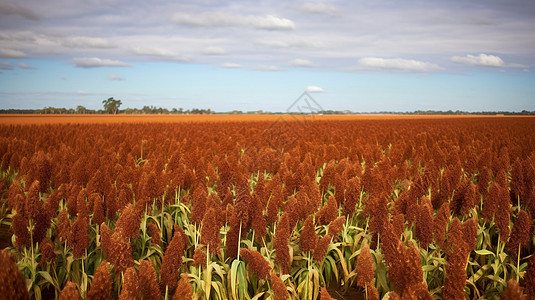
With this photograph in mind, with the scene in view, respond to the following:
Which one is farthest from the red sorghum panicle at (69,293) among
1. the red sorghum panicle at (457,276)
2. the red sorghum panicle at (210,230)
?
the red sorghum panicle at (457,276)

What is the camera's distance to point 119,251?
247 centimetres

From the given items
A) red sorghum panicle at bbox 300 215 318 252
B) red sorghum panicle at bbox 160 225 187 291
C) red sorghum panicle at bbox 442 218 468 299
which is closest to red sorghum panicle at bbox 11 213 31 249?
red sorghum panicle at bbox 160 225 187 291

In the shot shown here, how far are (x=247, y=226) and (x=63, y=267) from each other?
2.00 m

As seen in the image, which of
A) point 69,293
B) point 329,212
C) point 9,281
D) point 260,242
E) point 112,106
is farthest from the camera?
point 112,106

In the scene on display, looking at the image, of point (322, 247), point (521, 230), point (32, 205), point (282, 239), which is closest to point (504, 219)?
point (521, 230)

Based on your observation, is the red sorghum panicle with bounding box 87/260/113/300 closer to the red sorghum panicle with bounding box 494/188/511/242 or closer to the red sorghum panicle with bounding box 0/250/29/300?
the red sorghum panicle with bounding box 0/250/29/300

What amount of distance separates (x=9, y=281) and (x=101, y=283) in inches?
17.6

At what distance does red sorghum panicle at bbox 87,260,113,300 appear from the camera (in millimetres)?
1890

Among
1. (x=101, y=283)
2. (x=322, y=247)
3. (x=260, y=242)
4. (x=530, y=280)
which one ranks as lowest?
(x=260, y=242)

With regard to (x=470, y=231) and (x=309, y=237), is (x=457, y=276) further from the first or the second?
(x=309, y=237)

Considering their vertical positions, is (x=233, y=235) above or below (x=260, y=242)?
above

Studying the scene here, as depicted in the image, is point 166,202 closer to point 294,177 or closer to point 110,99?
point 294,177

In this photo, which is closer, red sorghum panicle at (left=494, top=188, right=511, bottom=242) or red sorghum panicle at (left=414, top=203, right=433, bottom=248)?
red sorghum panicle at (left=414, top=203, right=433, bottom=248)

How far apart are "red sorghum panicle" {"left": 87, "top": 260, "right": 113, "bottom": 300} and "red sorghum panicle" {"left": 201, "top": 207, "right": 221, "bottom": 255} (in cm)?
97
